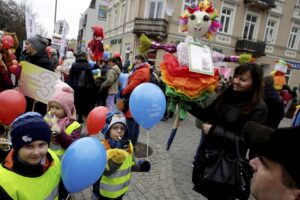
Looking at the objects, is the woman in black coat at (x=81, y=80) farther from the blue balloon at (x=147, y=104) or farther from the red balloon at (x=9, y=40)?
the blue balloon at (x=147, y=104)

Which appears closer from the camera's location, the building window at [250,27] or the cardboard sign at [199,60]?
the cardboard sign at [199,60]

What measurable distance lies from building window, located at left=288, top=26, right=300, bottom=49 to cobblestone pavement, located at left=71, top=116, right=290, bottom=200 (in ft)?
66.9

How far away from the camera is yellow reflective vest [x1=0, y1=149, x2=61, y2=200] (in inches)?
62.5

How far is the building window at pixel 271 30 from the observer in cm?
2172

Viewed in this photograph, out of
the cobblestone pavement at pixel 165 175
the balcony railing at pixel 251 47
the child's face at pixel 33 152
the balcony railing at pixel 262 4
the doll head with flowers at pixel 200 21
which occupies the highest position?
the balcony railing at pixel 262 4

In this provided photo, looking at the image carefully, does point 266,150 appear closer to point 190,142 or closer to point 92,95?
point 190,142

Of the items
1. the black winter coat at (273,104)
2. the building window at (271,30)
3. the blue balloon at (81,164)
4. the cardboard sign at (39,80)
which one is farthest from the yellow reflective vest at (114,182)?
the building window at (271,30)

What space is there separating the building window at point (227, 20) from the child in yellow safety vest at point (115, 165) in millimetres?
19370

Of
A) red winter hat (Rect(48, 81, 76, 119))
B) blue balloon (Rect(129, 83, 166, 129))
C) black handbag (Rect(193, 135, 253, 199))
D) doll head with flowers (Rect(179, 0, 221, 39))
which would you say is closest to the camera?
black handbag (Rect(193, 135, 253, 199))

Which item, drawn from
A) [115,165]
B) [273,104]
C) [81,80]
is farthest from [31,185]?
[81,80]

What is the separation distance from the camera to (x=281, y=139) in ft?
2.96

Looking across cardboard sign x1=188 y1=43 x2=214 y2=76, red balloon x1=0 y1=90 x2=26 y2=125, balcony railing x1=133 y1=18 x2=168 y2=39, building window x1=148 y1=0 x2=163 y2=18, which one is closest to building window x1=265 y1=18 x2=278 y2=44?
balcony railing x1=133 y1=18 x2=168 y2=39

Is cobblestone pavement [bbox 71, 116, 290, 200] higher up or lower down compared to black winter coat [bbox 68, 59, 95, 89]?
lower down

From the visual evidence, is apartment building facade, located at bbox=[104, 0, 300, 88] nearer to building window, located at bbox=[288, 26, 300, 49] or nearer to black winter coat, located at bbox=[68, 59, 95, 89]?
building window, located at bbox=[288, 26, 300, 49]
